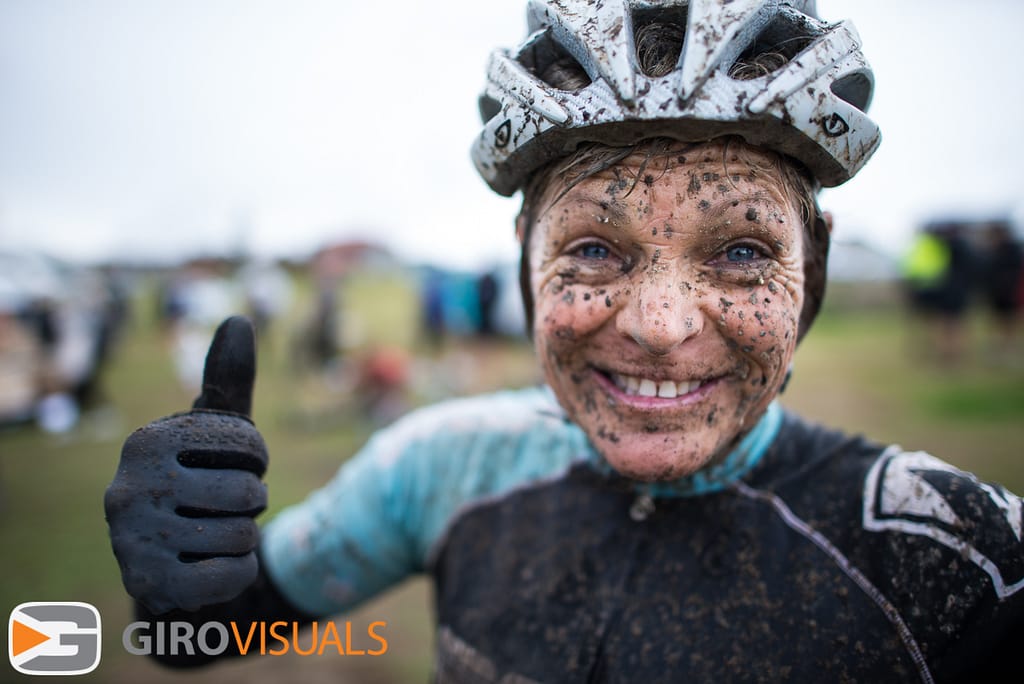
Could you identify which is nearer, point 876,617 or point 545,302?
point 876,617

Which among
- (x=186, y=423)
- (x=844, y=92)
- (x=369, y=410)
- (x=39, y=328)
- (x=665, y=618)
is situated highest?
(x=844, y=92)

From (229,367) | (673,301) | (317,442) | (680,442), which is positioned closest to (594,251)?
(673,301)

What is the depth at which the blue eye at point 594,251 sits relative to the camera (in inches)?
60.7

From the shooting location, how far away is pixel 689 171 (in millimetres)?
1408

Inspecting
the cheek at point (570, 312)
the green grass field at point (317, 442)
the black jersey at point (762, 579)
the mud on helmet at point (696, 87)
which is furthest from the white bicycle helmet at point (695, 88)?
the green grass field at point (317, 442)

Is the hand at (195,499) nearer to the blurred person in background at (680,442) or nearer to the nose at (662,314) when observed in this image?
the blurred person in background at (680,442)

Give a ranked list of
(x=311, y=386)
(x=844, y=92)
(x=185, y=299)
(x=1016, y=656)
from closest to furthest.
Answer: (x=1016, y=656) < (x=844, y=92) < (x=311, y=386) < (x=185, y=299)

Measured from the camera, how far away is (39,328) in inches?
403

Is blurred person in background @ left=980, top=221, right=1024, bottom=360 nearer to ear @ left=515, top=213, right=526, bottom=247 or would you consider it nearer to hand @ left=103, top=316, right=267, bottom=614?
ear @ left=515, top=213, right=526, bottom=247

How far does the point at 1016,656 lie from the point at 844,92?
1.36 metres

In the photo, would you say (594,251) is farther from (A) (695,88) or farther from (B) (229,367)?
(B) (229,367)

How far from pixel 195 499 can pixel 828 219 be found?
1.77m

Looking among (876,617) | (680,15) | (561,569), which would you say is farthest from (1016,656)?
(680,15)

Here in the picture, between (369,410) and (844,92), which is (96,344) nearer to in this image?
(369,410)
